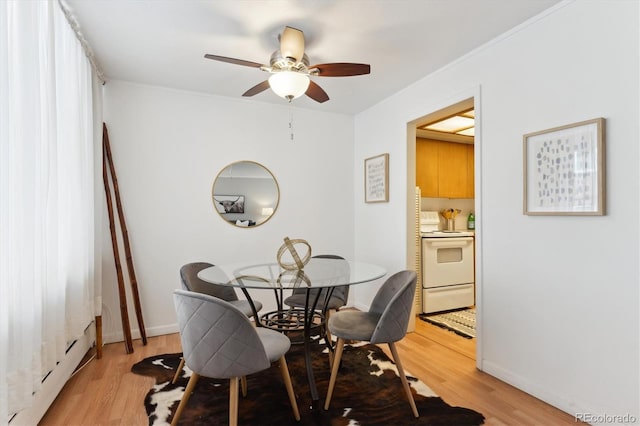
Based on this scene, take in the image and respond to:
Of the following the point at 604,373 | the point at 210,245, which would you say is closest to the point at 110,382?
the point at 210,245

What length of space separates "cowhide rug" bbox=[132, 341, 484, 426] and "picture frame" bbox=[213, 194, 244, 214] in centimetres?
156

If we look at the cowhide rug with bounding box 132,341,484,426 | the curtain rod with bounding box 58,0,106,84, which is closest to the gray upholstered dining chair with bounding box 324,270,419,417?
the cowhide rug with bounding box 132,341,484,426

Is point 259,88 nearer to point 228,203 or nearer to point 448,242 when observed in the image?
point 228,203

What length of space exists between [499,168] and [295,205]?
2248 millimetres

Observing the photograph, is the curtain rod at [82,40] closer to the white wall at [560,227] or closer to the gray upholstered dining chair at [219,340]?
the gray upholstered dining chair at [219,340]

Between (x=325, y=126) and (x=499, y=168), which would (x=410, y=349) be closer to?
(x=499, y=168)

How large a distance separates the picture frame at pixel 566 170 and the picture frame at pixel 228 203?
2.67 meters

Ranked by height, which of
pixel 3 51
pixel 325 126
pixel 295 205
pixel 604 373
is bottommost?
pixel 604 373

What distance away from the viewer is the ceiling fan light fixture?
2.10m

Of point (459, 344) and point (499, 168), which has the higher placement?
point (499, 168)

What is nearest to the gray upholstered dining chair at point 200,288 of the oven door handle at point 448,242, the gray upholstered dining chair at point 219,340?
the gray upholstered dining chair at point 219,340

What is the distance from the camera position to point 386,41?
2.41 meters

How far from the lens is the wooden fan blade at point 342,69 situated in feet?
6.79

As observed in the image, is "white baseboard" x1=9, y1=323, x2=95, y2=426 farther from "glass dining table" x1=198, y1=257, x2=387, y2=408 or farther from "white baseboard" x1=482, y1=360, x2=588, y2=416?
"white baseboard" x1=482, y1=360, x2=588, y2=416
